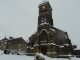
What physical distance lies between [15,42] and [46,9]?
93.3ft

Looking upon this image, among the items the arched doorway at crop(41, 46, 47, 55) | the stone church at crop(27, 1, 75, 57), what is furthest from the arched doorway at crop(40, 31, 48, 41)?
the arched doorway at crop(41, 46, 47, 55)

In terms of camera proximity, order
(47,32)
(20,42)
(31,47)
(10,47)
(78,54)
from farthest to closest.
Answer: (20,42) < (10,47) < (78,54) < (31,47) < (47,32)

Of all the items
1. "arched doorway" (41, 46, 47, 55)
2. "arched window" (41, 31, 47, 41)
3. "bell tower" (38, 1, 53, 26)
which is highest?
"bell tower" (38, 1, 53, 26)

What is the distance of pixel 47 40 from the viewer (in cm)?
2838

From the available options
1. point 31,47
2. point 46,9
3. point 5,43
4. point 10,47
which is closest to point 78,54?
point 31,47

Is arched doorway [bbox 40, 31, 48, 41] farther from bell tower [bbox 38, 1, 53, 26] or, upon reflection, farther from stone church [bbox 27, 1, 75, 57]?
bell tower [bbox 38, 1, 53, 26]

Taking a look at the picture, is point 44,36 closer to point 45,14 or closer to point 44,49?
point 44,49

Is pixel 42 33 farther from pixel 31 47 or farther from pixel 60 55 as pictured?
pixel 60 55

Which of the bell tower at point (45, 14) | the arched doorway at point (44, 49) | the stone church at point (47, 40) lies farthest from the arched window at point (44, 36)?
the bell tower at point (45, 14)

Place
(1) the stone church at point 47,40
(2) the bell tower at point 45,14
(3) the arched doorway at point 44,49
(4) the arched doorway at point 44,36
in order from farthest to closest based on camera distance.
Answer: (2) the bell tower at point 45,14 < (4) the arched doorway at point 44,36 < (3) the arched doorway at point 44,49 < (1) the stone church at point 47,40

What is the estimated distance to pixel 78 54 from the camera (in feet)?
114

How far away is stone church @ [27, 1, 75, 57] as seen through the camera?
26.8 metres

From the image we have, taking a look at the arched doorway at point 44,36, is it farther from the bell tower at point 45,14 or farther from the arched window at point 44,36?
the bell tower at point 45,14

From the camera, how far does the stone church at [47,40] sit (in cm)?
2679
